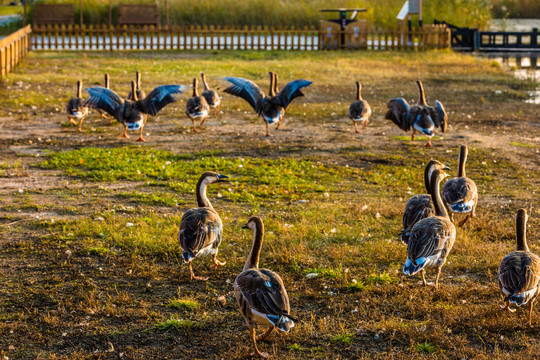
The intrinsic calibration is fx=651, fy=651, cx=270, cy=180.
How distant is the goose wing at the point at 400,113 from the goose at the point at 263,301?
1076 centimetres

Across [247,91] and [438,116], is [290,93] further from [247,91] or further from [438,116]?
[438,116]

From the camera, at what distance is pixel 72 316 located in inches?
311

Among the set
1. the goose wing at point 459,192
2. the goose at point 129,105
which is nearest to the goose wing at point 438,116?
the goose wing at point 459,192

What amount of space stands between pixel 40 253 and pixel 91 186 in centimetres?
374

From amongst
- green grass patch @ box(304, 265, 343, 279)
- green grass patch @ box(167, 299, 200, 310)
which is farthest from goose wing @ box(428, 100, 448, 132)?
green grass patch @ box(167, 299, 200, 310)

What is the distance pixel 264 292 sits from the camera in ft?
22.6

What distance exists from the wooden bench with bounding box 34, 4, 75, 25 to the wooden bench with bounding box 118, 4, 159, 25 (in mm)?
3231

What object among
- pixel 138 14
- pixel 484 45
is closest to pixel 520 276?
pixel 484 45

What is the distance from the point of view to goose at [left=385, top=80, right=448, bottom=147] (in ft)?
55.0

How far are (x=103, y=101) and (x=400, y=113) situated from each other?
7729mm

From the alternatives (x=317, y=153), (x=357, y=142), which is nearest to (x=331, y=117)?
(x=357, y=142)

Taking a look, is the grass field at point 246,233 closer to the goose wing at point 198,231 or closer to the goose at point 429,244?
the goose at point 429,244

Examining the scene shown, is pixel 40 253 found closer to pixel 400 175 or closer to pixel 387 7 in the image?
pixel 400 175

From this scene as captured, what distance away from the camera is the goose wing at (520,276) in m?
7.39
